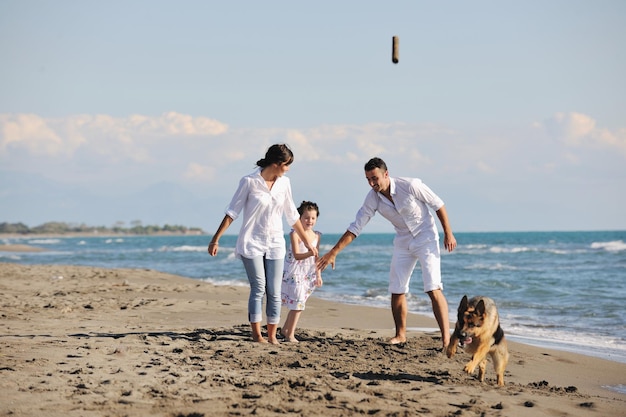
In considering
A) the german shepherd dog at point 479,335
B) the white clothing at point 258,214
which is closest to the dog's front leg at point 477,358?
the german shepherd dog at point 479,335

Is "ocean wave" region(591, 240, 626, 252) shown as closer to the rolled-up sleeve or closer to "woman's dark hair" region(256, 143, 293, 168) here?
"woman's dark hair" region(256, 143, 293, 168)

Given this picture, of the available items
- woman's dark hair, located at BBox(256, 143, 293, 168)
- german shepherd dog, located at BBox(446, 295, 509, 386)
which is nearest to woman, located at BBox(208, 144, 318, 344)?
woman's dark hair, located at BBox(256, 143, 293, 168)

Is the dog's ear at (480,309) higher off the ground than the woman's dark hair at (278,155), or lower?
lower

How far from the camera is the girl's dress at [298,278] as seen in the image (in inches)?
295

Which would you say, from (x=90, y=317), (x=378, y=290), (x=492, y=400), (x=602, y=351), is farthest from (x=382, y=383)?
(x=378, y=290)

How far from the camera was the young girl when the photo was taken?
7.43 m

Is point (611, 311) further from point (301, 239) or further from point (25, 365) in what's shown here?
point (25, 365)

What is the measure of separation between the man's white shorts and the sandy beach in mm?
619

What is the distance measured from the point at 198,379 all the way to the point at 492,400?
2.14m

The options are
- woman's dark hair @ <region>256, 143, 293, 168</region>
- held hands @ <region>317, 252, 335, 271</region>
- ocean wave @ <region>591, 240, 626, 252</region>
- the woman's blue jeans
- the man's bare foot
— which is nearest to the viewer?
woman's dark hair @ <region>256, 143, 293, 168</region>

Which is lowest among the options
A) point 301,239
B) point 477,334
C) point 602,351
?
point 602,351

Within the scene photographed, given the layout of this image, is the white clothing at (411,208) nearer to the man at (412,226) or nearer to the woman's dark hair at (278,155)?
the man at (412,226)

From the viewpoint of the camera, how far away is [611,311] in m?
11.9

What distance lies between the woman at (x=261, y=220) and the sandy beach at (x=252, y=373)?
668 millimetres
